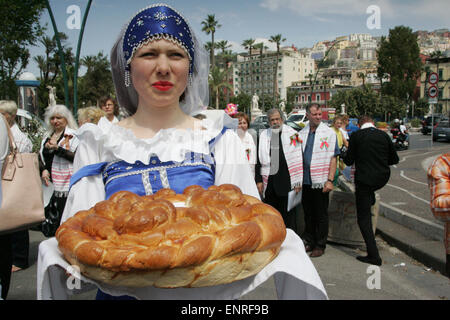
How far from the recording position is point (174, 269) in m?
1.03

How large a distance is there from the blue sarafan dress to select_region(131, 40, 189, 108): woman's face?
168mm

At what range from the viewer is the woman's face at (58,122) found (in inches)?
214

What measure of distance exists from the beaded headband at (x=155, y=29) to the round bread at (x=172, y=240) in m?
0.70

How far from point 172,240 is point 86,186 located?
2.22ft

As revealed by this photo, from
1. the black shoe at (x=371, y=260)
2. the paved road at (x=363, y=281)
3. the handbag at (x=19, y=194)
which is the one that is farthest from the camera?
the black shoe at (x=371, y=260)

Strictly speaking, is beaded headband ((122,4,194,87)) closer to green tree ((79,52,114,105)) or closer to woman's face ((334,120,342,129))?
woman's face ((334,120,342,129))

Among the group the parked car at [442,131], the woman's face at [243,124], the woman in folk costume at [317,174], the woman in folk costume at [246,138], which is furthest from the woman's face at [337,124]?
the parked car at [442,131]

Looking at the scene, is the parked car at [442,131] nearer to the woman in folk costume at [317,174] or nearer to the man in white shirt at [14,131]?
the woman in folk costume at [317,174]

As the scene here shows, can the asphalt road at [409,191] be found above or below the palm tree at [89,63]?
below

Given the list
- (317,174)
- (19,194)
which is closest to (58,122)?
(19,194)

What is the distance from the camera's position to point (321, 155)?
5613mm

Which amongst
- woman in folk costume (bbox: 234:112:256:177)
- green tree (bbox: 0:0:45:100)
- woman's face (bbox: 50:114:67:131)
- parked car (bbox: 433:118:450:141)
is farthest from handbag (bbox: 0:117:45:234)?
parked car (bbox: 433:118:450:141)
